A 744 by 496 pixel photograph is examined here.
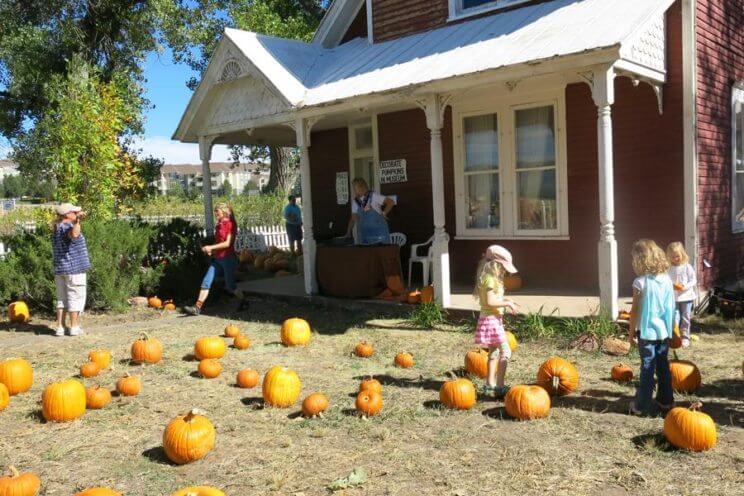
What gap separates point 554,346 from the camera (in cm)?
707

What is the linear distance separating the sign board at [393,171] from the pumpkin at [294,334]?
4761 mm

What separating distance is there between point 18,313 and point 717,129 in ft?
33.6

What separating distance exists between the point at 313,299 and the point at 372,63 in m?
3.94

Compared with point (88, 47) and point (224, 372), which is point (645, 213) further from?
point (88, 47)

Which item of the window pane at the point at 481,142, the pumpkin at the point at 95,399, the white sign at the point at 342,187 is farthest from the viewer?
the white sign at the point at 342,187

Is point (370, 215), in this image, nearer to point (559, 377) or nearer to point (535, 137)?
point (535, 137)

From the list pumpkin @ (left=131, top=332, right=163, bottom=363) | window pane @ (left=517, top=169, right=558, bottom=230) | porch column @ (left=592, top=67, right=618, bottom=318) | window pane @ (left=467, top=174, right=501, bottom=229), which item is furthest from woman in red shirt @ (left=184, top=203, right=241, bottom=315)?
porch column @ (left=592, top=67, right=618, bottom=318)

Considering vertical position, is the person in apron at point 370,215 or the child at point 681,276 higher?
the person in apron at point 370,215

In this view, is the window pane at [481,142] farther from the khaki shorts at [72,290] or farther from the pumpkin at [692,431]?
the pumpkin at [692,431]

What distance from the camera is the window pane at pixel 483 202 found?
10.4m

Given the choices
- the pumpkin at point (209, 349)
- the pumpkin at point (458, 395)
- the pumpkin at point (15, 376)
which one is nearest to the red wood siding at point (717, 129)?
the pumpkin at point (458, 395)

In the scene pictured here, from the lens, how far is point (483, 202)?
10531 mm

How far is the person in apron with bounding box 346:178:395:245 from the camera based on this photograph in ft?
32.1

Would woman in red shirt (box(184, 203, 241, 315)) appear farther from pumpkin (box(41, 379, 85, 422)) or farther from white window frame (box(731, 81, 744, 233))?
white window frame (box(731, 81, 744, 233))
